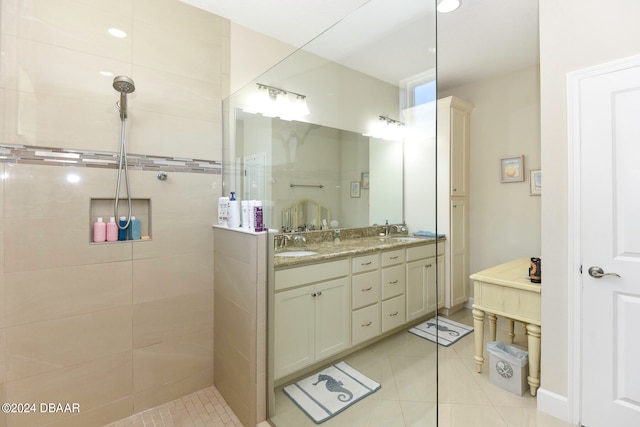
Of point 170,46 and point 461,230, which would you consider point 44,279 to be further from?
point 461,230

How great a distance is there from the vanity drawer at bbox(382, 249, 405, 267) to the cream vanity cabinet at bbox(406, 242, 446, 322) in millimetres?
31

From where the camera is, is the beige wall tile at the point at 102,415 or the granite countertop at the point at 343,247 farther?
the beige wall tile at the point at 102,415

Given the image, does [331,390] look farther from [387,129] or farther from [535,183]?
[535,183]

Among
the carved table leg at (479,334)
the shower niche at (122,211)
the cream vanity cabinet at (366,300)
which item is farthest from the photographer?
the carved table leg at (479,334)

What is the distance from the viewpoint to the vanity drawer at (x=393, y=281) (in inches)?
53.2

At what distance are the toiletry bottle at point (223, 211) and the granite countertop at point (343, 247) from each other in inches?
19.6

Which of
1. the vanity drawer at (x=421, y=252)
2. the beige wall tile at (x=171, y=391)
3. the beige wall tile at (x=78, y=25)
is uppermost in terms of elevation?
the beige wall tile at (x=78, y=25)

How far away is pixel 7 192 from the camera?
155cm

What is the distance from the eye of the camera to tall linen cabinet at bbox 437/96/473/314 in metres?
3.32

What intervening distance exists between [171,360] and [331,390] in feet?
3.96

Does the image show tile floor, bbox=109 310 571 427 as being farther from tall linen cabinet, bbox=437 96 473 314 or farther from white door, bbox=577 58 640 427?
tall linen cabinet, bbox=437 96 473 314

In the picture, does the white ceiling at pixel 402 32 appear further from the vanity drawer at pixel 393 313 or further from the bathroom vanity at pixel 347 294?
the vanity drawer at pixel 393 313

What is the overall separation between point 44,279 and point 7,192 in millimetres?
499

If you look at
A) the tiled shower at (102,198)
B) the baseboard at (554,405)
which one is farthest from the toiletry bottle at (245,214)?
the baseboard at (554,405)
